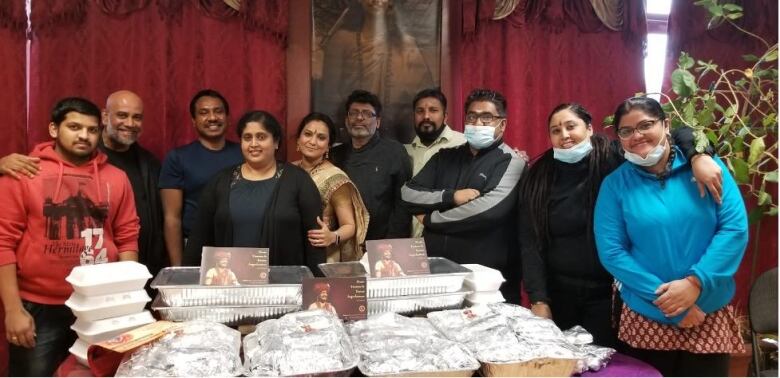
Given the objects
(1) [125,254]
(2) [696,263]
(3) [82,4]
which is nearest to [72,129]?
(1) [125,254]

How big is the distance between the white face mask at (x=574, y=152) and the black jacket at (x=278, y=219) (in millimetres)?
1010

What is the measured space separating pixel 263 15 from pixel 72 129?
1.53m

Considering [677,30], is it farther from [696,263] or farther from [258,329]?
[258,329]

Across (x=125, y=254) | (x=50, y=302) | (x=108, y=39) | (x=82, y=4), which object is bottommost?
(x=50, y=302)

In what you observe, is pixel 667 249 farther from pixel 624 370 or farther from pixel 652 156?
pixel 624 370

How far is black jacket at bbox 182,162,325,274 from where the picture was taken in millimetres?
2127

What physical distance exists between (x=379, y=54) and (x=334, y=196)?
4.04 ft

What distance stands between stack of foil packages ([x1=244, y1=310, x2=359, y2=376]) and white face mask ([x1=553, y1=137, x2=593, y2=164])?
3.71 ft

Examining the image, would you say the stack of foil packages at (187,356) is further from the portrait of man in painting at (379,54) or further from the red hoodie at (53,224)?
the portrait of man in painting at (379,54)

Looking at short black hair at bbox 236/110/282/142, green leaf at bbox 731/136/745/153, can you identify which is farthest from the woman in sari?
green leaf at bbox 731/136/745/153

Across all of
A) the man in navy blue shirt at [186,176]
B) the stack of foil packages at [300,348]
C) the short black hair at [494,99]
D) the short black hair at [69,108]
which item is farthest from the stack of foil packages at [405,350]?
the man in navy blue shirt at [186,176]

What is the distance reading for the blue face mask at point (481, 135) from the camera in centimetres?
221

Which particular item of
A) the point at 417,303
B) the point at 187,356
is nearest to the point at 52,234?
the point at 187,356

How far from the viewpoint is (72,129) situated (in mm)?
1976
